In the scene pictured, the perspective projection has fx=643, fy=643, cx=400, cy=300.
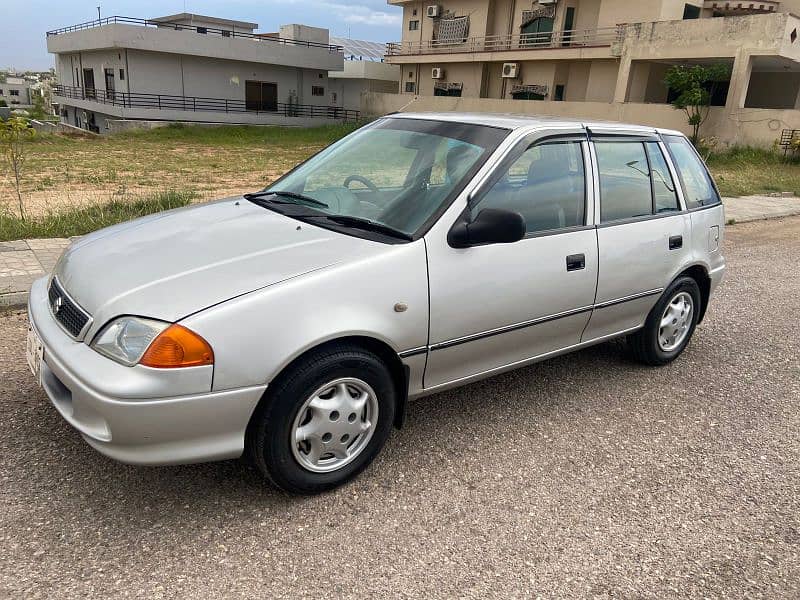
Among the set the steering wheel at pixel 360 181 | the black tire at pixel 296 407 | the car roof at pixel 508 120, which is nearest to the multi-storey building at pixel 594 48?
the car roof at pixel 508 120

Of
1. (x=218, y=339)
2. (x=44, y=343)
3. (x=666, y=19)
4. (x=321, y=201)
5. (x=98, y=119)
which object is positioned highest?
(x=666, y=19)

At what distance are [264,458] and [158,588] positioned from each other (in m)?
0.61

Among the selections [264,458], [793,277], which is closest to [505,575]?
[264,458]

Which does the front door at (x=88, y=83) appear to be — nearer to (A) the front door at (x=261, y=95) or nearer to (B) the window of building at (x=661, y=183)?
(A) the front door at (x=261, y=95)

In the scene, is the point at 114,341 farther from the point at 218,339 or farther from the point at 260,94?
the point at 260,94

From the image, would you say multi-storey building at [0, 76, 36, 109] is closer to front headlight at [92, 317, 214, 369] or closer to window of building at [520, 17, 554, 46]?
window of building at [520, 17, 554, 46]

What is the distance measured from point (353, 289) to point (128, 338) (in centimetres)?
93

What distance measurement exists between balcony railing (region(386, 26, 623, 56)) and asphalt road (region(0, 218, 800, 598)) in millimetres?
30202

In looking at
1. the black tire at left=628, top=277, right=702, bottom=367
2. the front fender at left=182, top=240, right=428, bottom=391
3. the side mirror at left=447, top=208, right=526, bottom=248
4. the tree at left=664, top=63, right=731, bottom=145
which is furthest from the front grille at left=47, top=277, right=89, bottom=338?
the tree at left=664, top=63, right=731, bottom=145

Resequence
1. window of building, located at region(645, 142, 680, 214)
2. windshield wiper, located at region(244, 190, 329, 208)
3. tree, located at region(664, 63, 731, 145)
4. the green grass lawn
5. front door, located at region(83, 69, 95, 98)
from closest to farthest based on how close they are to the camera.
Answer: windshield wiper, located at region(244, 190, 329, 208), window of building, located at region(645, 142, 680, 214), the green grass lawn, tree, located at region(664, 63, 731, 145), front door, located at region(83, 69, 95, 98)

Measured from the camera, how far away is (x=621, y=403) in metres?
4.11

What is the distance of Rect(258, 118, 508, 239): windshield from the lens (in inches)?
128

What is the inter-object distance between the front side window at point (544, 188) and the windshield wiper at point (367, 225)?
0.42 metres

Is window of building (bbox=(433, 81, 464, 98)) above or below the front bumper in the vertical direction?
above
